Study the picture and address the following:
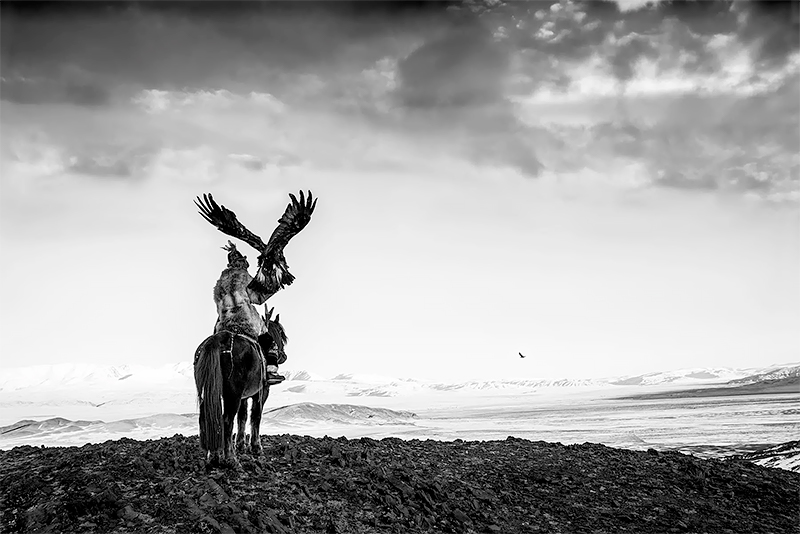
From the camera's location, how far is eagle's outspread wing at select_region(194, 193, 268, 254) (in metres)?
9.99

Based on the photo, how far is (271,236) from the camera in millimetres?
9977

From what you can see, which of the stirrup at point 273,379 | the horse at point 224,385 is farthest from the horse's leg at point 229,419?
the stirrup at point 273,379

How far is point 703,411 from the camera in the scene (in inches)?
1234

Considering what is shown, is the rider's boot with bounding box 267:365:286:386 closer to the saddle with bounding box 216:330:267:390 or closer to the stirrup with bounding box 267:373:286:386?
the stirrup with bounding box 267:373:286:386

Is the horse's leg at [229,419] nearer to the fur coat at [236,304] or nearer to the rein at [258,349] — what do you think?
the rein at [258,349]

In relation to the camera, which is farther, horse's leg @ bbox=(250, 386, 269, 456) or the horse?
horse's leg @ bbox=(250, 386, 269, 456)

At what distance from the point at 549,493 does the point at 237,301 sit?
587 cm

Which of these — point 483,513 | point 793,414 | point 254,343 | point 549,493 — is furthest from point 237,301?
point 793,414

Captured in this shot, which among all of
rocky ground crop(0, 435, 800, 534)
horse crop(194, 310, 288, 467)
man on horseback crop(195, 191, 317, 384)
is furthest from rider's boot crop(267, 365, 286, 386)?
rocky ground crop(0, 435, 800, 534)

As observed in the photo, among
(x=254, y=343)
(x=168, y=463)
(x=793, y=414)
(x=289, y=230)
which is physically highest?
(x=289, y=230)

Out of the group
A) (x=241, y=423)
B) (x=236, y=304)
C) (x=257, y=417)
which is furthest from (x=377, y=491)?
(x=236, y=304)

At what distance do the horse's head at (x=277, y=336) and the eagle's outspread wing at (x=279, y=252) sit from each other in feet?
1.80

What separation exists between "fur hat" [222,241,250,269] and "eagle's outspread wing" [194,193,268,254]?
0.88 ft

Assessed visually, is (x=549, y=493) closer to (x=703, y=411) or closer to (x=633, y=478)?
(x=633, y=478)
